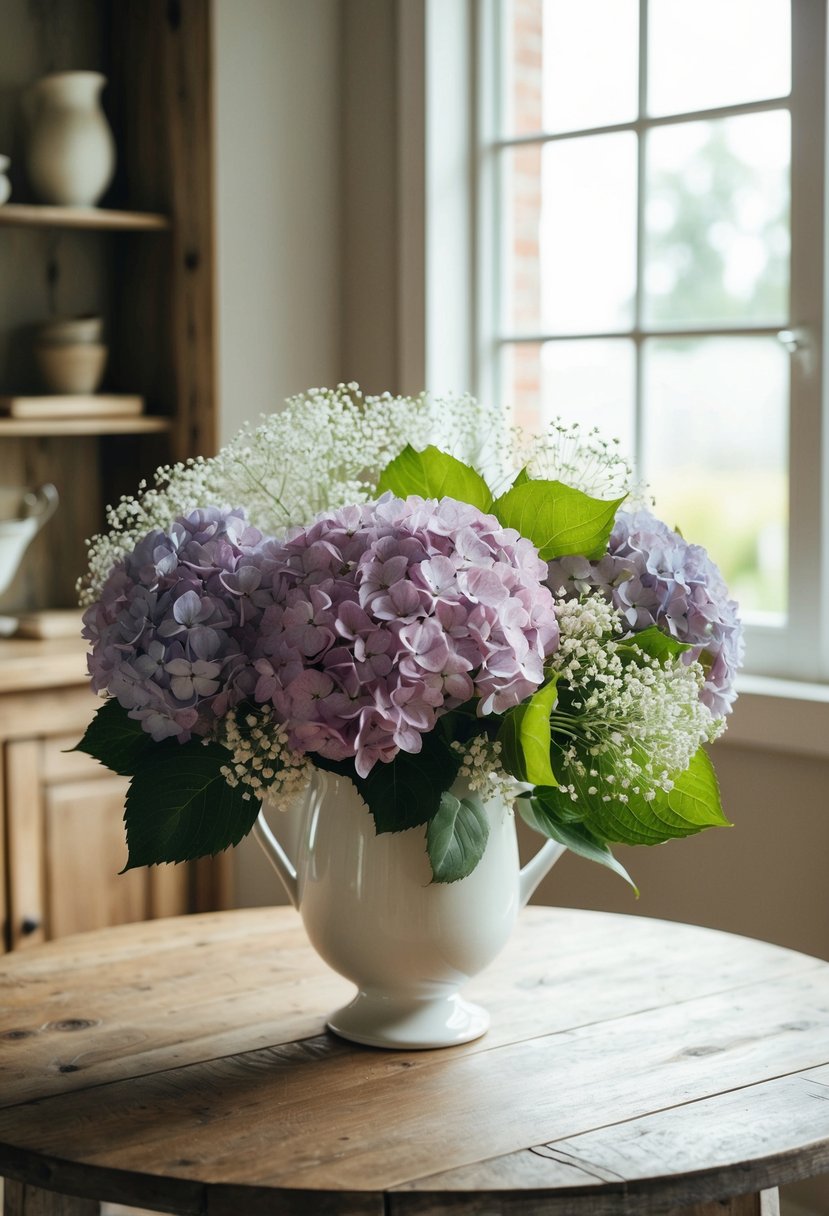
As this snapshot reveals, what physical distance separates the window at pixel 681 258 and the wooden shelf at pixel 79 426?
0.66 metres

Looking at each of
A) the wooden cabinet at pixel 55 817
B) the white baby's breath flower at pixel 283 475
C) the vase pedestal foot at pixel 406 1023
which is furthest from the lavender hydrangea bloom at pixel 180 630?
the wooden cabinet at pixel 55 817

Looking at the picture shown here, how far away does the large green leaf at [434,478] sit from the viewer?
4.28 ft

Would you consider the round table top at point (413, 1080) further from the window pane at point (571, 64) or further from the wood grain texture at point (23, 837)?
the window pane at point (571, 64)

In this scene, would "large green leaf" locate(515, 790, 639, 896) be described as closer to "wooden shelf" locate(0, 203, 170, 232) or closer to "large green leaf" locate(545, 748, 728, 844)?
"large green leaf" locate(545, 748, 728, 844)

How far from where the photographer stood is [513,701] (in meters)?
1.18

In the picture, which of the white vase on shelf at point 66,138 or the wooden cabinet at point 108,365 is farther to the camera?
the white vase on shelf at point 66,138

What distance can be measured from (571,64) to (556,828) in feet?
6.32

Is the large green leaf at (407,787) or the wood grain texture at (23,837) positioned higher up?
the large green leaf at (407,787)

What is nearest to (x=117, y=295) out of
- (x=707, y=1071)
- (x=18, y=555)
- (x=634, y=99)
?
(x=18, y=555)

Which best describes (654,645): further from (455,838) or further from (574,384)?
(574,384)

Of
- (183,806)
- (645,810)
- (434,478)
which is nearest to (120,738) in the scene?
(183,806)

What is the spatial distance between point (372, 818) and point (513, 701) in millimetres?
196

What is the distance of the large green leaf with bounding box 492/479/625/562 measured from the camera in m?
1.27

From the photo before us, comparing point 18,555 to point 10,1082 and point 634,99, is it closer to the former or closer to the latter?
point 634,99
